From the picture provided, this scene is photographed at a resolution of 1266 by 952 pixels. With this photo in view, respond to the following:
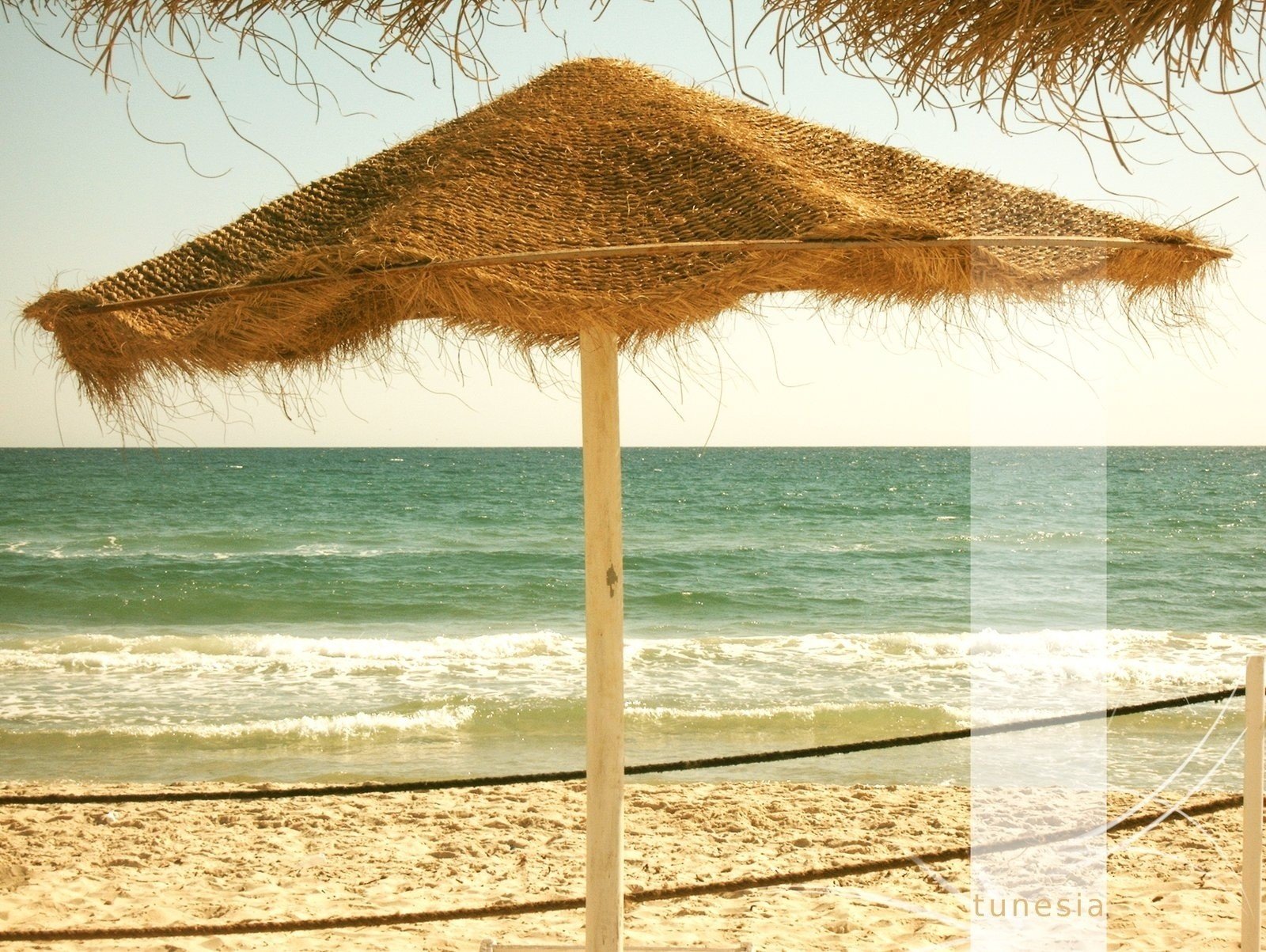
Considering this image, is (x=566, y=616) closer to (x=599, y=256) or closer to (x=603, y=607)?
(x=603, y=607)

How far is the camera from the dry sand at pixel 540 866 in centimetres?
395

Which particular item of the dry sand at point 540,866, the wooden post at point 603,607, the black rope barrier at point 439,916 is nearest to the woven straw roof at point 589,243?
the wooden post at point 603,607

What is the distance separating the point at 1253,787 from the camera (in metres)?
2.25

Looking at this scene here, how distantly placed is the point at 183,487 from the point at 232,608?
1611 cm

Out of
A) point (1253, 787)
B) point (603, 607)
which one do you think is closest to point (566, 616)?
point (603, 607)

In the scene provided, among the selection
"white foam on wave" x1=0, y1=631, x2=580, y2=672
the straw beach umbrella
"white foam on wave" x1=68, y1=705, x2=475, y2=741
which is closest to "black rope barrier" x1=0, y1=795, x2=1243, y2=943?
the straw beach umbrella

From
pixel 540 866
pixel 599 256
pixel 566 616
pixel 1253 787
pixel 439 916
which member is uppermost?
pixel 599 256

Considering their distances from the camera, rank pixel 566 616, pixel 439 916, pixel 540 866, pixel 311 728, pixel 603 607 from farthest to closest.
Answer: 1. pixel 566 616
2. pixel 311 728
3. pixel 540 866
4. pixel 439 916
5. pixel 603 607

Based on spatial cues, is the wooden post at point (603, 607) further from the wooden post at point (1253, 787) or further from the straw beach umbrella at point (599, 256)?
the wooden post at point (1253, 787)

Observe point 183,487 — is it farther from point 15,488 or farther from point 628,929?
point 628,929

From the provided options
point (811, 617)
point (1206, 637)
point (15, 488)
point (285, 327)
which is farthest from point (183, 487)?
point (285, 327)

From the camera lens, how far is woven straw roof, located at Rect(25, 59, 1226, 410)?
5.77 feet

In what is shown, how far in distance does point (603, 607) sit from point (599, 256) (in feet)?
2.72

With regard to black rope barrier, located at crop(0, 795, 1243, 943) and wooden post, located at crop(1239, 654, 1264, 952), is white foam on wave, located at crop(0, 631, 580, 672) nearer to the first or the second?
black rope barrier, located at crop(0, 795, 1243, 943)
